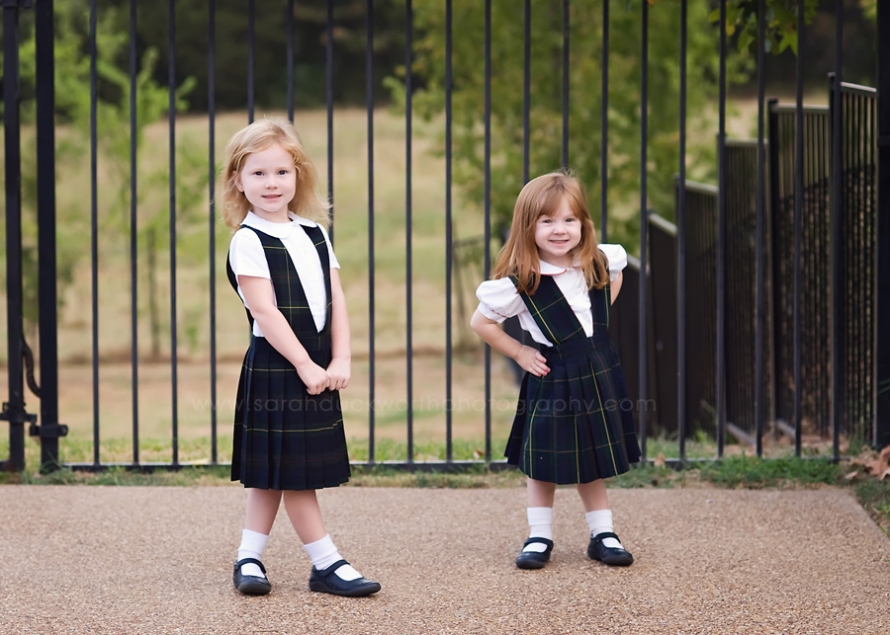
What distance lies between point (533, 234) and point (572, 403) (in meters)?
0.51

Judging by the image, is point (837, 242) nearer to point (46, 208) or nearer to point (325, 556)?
point (325, 556)

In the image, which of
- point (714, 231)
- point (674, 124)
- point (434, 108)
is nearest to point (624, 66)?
point (674, 124)

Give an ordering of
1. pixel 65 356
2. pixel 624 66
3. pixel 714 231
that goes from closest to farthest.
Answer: pixel 714 231 < pixel 624 66 < pixel 65 356

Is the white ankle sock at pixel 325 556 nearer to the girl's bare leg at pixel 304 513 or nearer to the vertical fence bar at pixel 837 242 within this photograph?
the girl's bare leg at pixel 304 513

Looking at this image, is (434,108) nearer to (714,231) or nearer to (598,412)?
(714,231)

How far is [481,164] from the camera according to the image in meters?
10.3

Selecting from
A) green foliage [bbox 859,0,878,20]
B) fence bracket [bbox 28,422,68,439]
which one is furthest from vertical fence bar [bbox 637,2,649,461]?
fence bracket [bbox 28,422,68,439]

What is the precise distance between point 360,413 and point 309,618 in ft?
28.9

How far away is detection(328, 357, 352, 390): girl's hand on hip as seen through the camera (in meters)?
3.08

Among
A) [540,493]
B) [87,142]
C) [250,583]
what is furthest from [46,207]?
[87,142]

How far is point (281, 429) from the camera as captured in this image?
122 inches

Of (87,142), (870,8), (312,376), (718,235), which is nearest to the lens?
(312,376)

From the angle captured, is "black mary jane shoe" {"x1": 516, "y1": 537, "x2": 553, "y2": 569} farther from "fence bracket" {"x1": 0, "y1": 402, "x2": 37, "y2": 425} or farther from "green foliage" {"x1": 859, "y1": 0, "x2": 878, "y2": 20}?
"green foliage" {"x1": 859, "y1": 0, "x2": 878, "y2": 20}

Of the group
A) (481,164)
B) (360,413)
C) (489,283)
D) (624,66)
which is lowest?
(360,413)
